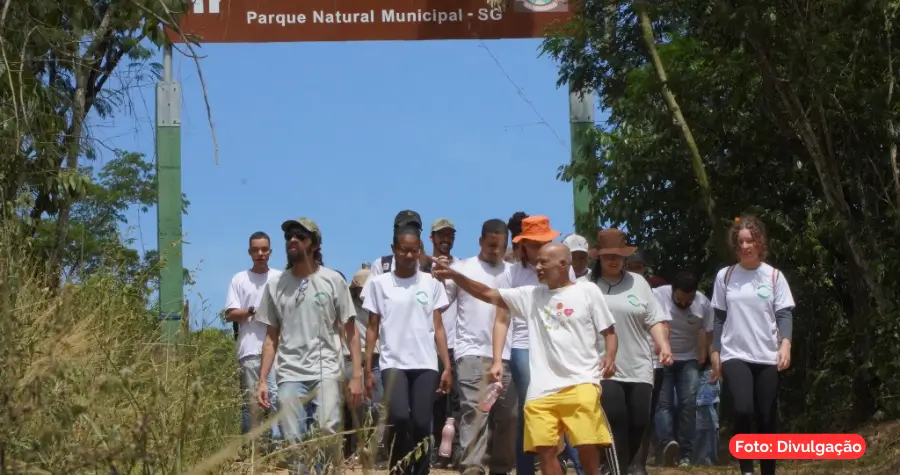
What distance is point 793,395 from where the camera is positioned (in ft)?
54.9

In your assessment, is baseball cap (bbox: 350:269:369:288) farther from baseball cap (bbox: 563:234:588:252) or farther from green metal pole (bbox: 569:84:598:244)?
green metal pole (bbox: 569:84:598:244)

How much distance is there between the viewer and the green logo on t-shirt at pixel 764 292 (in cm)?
998

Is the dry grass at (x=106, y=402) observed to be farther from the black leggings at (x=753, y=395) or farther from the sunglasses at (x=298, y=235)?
the black leggings at (x=753, y=395)

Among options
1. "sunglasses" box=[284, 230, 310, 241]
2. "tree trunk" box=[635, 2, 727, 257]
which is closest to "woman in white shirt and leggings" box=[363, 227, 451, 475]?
"sunglasses" box=[284, 230, 310, 241]

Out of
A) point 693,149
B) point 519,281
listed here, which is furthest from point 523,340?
point 693,149

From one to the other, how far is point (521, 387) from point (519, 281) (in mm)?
814

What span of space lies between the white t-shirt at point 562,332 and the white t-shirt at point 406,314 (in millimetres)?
1120

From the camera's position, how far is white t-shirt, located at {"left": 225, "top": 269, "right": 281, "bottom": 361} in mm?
11422

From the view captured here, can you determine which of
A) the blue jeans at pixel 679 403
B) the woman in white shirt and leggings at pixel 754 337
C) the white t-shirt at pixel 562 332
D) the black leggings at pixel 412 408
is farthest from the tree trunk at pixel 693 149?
the white t-shirt at pixel 562 332

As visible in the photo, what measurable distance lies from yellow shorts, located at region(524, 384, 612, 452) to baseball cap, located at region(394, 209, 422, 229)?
1772mm

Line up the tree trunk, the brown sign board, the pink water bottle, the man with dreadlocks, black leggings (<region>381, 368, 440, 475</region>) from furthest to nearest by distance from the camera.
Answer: the tree trunk < the brown sign board < the pink water bottle < black leggings (<region>381, 368, 440, 475</region>) < the man with dreadlocks

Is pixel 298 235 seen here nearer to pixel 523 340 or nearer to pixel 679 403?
pixel 523 340

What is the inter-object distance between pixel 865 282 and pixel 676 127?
4.09 m

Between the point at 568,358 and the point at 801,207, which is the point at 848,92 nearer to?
the point at 801,207
